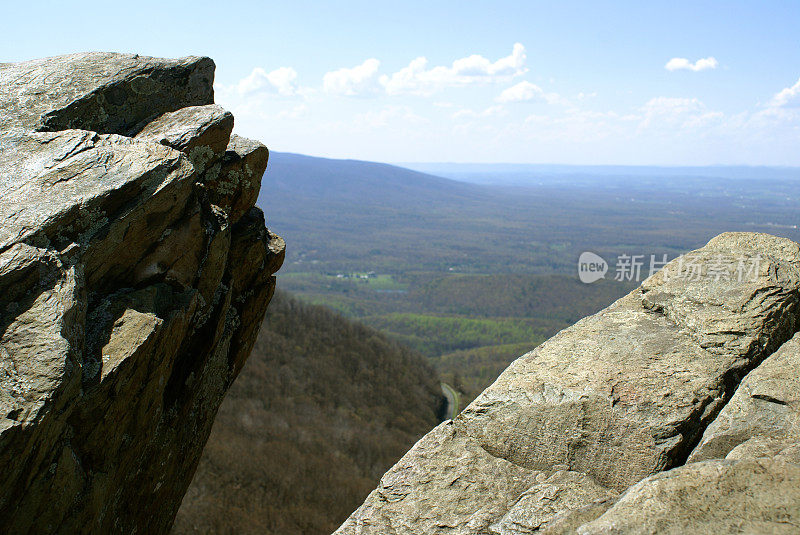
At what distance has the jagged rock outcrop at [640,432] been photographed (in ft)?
15.0

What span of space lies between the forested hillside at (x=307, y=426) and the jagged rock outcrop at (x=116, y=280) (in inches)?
858

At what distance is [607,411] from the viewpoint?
6430 millimetres

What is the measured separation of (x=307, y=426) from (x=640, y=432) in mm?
49352

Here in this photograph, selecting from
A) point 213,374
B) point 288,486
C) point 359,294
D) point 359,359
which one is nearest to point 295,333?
point 359,359

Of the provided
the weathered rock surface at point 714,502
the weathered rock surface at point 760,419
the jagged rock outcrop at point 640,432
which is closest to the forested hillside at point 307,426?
the jagged rock outcrop at point 640,432

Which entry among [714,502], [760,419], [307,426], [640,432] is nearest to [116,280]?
[640,432]

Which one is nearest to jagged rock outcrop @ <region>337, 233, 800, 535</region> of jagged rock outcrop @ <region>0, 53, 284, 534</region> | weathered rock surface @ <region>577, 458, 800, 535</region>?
weathered rock surface @ <region>577, 458, 800, 535</region>

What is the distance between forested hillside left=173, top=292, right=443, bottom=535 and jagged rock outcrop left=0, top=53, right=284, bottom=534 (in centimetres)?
2179

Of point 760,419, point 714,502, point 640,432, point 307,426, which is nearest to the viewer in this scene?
point 714,502

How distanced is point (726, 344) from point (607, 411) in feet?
5.83

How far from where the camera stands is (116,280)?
6207 millimetres

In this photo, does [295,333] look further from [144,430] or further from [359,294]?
[359,294]

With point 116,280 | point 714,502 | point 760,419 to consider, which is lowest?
point 714,502

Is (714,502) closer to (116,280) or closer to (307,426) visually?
(116,280)
